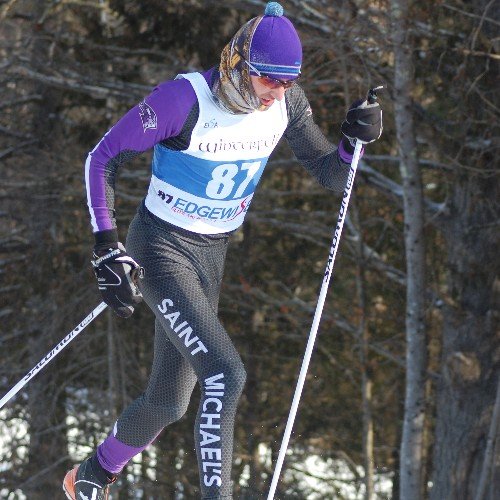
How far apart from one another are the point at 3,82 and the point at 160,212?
26.6 feet

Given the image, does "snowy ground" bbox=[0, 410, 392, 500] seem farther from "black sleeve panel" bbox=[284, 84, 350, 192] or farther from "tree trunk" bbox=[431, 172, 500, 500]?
"black sleeve panel" bbox=[284, 84, 350, 192]

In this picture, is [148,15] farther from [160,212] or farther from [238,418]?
[160,212]

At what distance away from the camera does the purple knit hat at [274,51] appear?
3979 mm

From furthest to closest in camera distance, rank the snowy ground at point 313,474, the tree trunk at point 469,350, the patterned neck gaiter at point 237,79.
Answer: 1. the snowy ground at point 313,474
2. the tree trunk at point 469,350
3. the patterned neck gaiter at point 237,79

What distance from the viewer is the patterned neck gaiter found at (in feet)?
13.2

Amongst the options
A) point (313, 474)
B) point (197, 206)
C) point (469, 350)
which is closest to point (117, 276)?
point (197, 206)

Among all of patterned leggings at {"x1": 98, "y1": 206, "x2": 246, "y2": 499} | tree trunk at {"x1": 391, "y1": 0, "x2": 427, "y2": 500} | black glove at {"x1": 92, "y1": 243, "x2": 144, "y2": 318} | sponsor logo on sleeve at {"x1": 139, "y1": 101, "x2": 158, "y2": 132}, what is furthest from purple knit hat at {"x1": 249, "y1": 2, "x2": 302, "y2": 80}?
tree trunk at {"x1": 391, "y1": 0, "x2": 427, "y2": 500}

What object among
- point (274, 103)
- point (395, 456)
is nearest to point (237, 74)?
point (274, 103)

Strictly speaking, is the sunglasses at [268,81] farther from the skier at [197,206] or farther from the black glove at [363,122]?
the black glove at [363,122]

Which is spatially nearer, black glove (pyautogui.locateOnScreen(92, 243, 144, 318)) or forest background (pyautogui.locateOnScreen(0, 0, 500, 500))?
black glove (pyautogui.locateOnScreen(92, 243, 144, 318))

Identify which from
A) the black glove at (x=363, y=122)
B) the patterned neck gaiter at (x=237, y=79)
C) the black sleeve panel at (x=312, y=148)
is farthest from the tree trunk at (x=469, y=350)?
the patterned neck gaiter at (x=237, y=79)

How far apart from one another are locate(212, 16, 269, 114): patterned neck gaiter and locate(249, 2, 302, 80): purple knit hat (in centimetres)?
3

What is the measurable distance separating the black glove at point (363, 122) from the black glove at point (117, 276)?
41.7 inches

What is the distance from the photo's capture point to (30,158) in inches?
507
